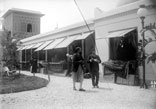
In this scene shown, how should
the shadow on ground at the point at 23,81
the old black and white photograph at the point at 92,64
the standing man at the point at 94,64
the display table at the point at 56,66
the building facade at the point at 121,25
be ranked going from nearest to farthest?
the old black and white photograph at the point at 92,64 < the building facade at the point at 121,25 < the standing man at the point at 94,64 < the shadow on ground at the point at 23,81 < the display table at the point at 56,66

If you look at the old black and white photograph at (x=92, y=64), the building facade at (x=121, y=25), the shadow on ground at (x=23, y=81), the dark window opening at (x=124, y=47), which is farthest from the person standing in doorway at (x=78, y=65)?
the dark window opening at (x=124, y=47)

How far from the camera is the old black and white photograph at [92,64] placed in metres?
3.57

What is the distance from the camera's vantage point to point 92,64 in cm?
525

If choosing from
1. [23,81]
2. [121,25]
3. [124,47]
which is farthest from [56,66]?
[121,25]

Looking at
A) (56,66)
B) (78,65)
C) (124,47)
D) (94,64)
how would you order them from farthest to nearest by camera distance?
1. (56,66)
2. (124,47)
3. (94,64)
4. (78,65)

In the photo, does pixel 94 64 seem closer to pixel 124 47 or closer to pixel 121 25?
pixel 124 47

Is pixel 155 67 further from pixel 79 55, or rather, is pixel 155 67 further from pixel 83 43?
pixel 83 43

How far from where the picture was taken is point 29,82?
6.14m

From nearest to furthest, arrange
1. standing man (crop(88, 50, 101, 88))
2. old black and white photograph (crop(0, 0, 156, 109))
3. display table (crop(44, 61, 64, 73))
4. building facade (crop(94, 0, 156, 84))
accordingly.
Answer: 1. old black and white photograph (crop(0, 0, 156, 109))
2. building facade (crop(94, 0, 156, 84))
3. standing man (crop(88, 50, 101, 88))
4. display table (crop(44, 61, 64, 73))

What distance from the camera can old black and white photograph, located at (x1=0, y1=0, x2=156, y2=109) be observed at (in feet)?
11.7

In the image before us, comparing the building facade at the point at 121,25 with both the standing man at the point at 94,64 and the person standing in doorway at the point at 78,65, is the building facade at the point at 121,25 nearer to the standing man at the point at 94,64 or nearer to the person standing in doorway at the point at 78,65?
the standing man at the point at 94,64

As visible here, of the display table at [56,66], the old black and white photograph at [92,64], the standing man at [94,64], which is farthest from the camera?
the display table at [56,66]

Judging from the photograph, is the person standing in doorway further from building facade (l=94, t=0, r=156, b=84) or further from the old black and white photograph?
building facade (l=94, t=0, r=156, b=84)

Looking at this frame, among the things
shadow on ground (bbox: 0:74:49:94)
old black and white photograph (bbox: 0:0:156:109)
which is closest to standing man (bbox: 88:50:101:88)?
old black and white photograph (bbox: 0:0:156:109)
